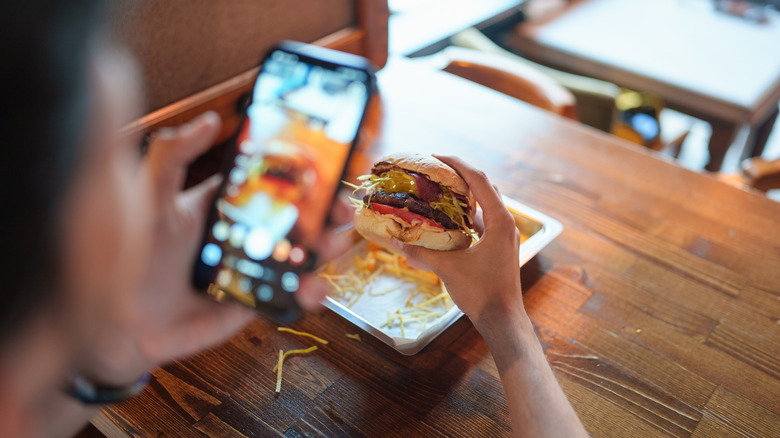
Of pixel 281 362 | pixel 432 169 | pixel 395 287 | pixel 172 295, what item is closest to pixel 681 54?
pixel 432 169

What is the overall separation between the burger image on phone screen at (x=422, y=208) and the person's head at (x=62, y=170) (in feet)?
2.41

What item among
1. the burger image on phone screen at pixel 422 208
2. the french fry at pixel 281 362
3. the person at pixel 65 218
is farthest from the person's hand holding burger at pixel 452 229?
the person at pixel 65 218

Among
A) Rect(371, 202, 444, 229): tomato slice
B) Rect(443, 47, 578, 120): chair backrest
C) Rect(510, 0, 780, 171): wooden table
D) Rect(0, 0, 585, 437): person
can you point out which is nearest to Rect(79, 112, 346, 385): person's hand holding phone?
Rect(0, 0, 585, 437): person

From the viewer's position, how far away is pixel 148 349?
65 centimetres

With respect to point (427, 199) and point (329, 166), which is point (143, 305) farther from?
point (427, 199)

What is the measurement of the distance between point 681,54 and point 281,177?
98.7 inches

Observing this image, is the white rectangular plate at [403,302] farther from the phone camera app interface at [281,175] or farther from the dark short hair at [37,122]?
the dark short hair at [37,122]

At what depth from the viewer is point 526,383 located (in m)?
0.83

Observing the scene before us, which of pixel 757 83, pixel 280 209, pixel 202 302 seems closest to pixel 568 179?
pixel 280 209

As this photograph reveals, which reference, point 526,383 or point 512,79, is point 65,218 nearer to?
point 526,383

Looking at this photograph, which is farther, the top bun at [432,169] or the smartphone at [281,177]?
the top bun at [432,169]

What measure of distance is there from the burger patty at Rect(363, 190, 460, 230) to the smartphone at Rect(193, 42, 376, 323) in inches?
5.5

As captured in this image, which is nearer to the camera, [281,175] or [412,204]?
[281,175]

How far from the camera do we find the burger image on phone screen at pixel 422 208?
109cm
